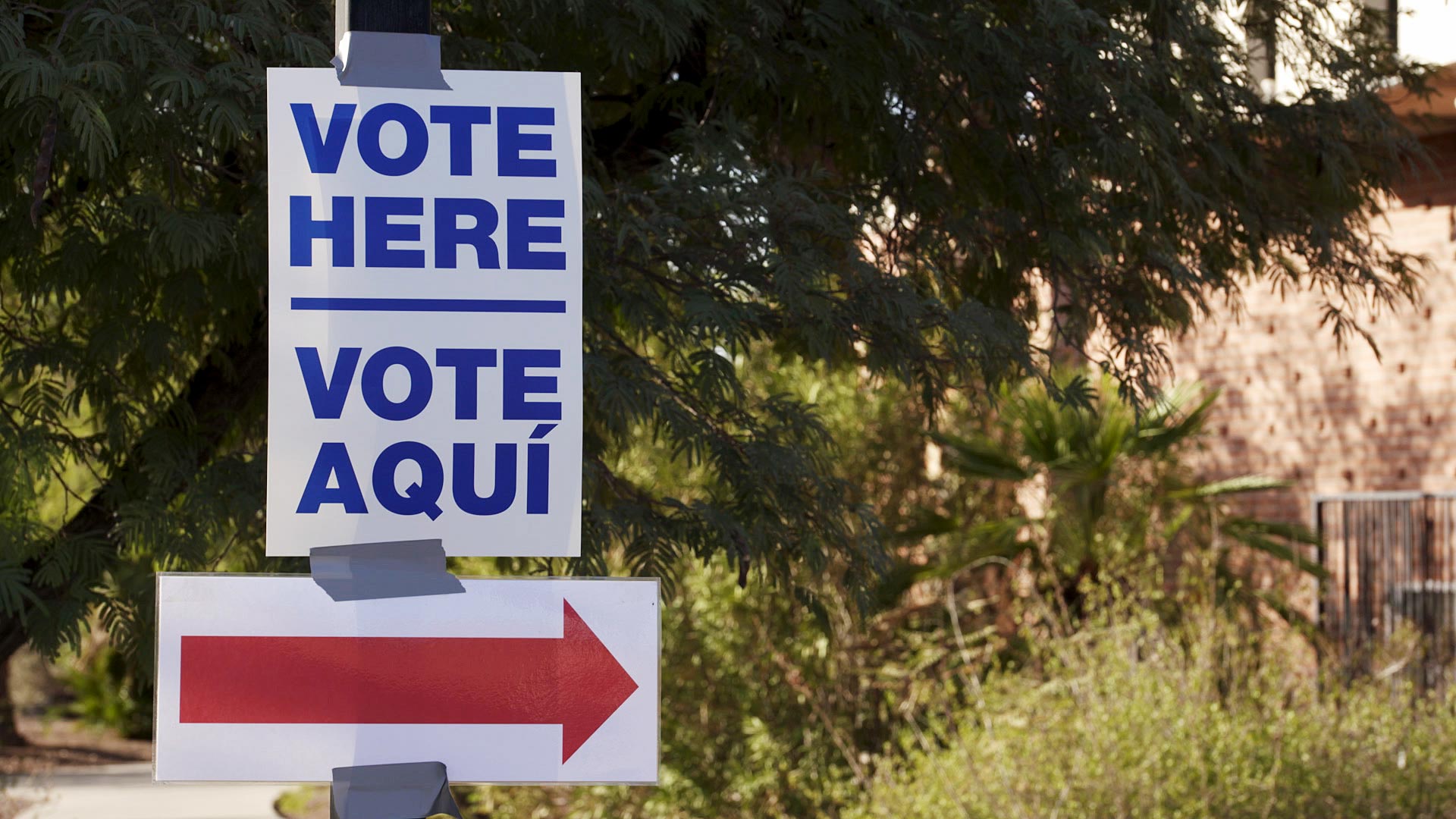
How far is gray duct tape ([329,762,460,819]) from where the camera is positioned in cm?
229

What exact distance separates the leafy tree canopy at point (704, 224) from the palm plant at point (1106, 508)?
4900 millimetres

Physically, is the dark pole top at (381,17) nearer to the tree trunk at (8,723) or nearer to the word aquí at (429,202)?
the word aquí at (429,202)

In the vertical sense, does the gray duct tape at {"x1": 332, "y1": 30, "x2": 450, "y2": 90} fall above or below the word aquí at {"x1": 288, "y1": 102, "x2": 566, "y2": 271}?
above

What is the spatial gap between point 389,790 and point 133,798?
1879 centimetres

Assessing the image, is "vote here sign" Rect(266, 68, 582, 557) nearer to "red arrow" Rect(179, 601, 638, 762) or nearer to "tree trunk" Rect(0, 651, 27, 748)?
"red arrow" Rect(179, 601, 638, 762)

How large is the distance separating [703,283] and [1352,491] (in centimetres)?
912

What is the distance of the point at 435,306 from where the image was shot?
95.0 inches

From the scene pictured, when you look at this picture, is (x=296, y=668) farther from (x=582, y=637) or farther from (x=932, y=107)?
(x=932, y=107)

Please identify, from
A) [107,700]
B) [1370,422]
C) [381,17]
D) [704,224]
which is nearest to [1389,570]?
[1370,422]

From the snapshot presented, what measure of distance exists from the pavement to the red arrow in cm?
1424

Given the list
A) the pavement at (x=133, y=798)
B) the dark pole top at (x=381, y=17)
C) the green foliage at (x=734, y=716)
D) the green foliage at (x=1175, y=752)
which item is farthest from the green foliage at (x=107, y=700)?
the dark pole top at (x=381, y=17)

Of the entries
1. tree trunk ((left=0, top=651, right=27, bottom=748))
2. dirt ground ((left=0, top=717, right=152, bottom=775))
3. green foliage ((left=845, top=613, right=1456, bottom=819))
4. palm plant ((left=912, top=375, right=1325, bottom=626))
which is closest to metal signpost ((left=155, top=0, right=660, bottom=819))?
green foliage ((left=845, top=613, right=1456, bottom=819))

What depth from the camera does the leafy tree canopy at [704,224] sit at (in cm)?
507

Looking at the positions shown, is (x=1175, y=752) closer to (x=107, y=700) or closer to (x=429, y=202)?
(x=429, y=202)
